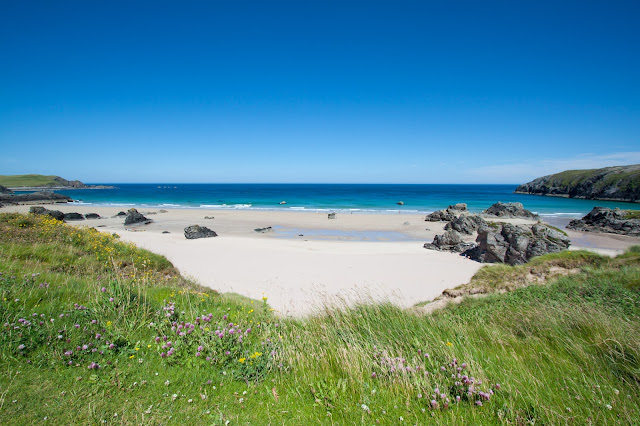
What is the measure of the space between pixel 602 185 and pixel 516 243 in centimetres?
8496

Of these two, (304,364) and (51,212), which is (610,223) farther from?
(51,212)

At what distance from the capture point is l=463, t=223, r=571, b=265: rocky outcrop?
14.7m

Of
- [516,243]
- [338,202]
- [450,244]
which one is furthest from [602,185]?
[516,243]

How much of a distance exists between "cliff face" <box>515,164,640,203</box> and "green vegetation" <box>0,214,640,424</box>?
86571 mm

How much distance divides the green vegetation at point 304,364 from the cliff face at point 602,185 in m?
86.6

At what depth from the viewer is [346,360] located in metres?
3.61

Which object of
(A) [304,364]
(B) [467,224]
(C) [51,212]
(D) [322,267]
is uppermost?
(A) [304,364]

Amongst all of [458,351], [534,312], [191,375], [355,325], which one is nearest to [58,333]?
[191,375]

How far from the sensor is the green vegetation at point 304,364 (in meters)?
2.88

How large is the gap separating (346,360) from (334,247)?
16.6 m

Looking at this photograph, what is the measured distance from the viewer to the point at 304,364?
12.3 feet

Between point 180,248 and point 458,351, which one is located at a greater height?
point 458,351

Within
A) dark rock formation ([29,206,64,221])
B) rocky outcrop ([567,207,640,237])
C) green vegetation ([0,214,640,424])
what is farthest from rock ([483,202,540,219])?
dark rock formation ([29,206,64,221])

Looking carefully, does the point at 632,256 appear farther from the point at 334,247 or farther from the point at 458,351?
the point at 334,247
